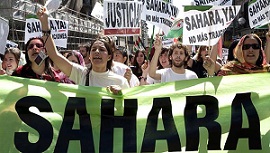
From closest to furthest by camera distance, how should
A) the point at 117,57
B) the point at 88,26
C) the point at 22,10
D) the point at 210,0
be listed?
the point at 210,0, the point at 117,57, the point at 22,10, the point at 88,26

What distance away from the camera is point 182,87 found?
3859mm

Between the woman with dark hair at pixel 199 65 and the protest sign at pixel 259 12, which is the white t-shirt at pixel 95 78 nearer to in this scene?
the woman with dark hair at pixel 199 65

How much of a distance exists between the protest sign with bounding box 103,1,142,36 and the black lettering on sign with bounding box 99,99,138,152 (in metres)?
2.68

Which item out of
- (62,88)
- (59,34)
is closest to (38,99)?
(62,88)

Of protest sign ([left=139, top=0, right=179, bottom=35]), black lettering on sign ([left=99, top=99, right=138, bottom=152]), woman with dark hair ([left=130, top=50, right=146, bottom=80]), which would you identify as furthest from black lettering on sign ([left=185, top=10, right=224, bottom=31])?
woman with dark hair ([left=130, top=50, right=146, bottom=80])

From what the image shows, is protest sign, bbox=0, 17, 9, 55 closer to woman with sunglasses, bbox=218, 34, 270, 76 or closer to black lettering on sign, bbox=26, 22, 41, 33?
woman with sunglasses, bbox=218, 34, 270, 76

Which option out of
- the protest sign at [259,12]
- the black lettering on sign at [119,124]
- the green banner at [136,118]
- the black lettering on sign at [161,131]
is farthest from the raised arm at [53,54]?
the protest sign at [259,12]

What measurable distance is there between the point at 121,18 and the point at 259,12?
1995 mm

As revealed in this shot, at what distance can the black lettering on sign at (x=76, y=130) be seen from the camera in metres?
3.55

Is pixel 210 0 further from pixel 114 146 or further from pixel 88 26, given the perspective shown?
pixel 88 26

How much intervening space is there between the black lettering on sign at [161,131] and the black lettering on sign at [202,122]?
4.3 inches

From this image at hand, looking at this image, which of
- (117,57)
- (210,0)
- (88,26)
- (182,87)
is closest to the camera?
(182,87)

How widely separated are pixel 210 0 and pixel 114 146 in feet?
11.8

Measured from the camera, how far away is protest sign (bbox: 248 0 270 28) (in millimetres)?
6379
